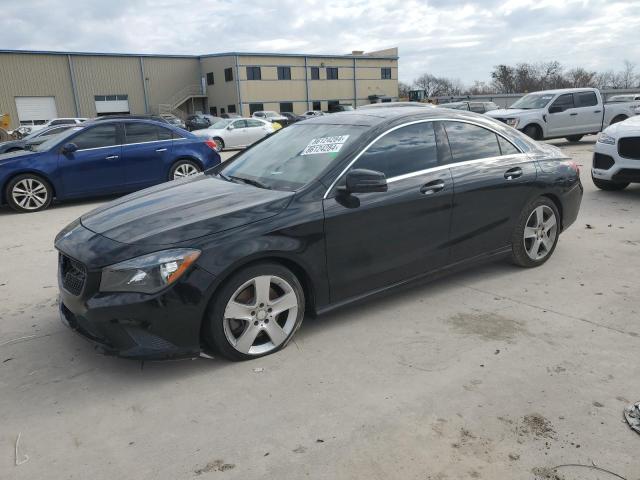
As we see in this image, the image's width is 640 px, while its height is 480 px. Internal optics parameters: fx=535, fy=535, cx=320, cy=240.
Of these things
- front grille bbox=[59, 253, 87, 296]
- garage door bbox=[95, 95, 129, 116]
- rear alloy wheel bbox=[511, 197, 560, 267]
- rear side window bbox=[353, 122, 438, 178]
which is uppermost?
garage door bbox=[95, 95, 129, 116]

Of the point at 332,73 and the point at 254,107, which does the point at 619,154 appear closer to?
the point at 254,107

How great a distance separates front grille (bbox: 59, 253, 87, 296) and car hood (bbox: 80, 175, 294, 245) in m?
0.25

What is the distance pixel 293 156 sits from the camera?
14.0ft

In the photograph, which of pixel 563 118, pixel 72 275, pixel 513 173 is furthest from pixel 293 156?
pixel 563 118

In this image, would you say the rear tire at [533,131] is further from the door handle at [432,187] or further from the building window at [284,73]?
the building window at [284,73]

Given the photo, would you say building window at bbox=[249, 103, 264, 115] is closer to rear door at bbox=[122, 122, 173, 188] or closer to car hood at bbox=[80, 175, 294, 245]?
rear door at bbox=[122, 122, 173, 188]

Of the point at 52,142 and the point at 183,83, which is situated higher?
the point at 183,83

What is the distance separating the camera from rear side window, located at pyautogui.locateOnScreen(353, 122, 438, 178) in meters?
4.03

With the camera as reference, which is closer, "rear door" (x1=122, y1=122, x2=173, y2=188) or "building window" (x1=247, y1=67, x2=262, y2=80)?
"rear door" (x1=122, y1=122, x2=173, y2=188)

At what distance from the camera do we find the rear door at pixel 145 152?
9.61 meters

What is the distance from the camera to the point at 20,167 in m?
8.84

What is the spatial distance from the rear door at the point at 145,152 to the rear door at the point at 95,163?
0.14 m

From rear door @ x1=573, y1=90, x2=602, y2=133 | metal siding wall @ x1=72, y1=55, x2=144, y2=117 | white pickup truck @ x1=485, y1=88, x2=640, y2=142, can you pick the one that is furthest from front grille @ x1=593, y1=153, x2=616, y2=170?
metal siding wall @ x1=72, y1=55, x2=144, y2=117

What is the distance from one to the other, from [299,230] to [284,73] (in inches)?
2350
